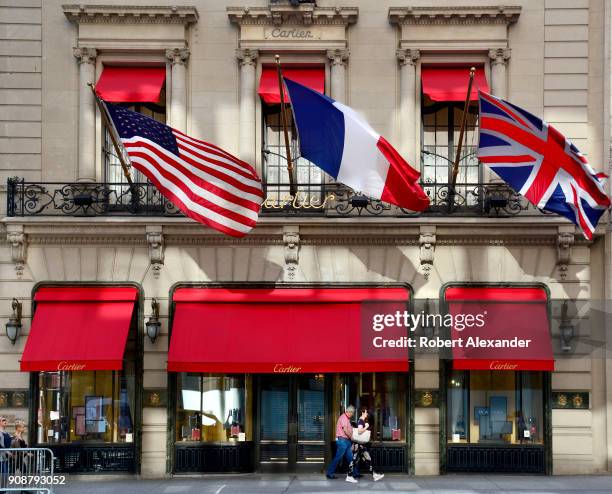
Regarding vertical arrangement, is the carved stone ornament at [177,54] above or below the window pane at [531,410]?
above

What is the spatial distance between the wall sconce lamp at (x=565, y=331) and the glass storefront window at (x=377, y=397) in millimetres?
3855

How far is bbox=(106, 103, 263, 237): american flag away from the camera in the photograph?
63.8ft

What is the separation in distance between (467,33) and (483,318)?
6.88m

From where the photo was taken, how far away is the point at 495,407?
21.8 m

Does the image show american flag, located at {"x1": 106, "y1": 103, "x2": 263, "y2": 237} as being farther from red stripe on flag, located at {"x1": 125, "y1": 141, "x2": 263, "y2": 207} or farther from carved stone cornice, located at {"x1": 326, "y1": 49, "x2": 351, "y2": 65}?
carved stone cornice, located at {"x1": 326, "y1": 49, "x2": 351, "y2": 65}

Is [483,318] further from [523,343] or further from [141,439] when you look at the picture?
[141,439]

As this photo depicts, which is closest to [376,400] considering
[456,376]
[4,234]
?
[456,376]

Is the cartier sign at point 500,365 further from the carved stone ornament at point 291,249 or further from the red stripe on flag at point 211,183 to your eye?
the red stripe on flag at point 211,183

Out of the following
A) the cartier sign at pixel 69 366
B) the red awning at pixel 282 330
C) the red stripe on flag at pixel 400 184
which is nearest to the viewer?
the red stripe on flag at pixel 400 184

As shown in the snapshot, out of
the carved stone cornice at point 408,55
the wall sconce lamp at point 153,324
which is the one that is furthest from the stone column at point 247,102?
the wall sconce lamp at point 153,324

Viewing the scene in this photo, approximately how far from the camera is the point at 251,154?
21.9 metres

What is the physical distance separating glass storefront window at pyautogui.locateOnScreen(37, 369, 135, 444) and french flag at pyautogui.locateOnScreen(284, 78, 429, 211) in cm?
735

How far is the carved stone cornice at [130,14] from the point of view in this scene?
21.9 m

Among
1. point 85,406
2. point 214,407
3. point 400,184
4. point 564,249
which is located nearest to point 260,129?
point 400,184
